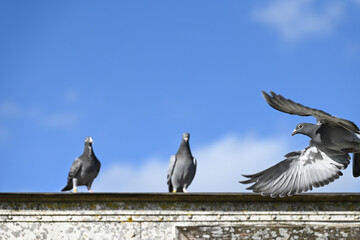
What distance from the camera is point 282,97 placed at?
35.7 ft

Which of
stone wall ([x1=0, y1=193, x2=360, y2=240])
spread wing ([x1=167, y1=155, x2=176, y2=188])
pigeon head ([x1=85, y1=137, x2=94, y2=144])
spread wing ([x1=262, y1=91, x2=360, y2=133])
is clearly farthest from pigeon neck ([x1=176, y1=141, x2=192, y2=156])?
spread wing ([x1=262, y1=91, x2=360, y2=133])

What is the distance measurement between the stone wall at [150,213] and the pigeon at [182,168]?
1.07 m

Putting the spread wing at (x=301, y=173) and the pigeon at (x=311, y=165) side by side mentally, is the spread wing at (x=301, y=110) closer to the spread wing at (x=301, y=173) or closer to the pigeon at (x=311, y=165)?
the pigeon at (x=311, y=165)

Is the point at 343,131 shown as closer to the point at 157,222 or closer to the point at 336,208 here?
the point at 336,208

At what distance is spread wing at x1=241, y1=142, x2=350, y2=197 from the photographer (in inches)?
516

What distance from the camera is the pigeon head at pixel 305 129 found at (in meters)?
12.4

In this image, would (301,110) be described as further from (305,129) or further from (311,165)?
(311,165)

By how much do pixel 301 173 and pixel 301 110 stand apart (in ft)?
7.80

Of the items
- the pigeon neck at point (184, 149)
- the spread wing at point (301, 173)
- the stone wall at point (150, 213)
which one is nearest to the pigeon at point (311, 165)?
the spread wing at point (301, 173)

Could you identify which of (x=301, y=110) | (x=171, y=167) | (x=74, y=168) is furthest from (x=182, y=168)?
(x=301, y=110)

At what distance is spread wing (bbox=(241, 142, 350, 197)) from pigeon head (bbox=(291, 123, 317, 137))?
74 cm

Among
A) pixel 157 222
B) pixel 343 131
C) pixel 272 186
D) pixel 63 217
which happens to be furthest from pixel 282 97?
pixel 63 217

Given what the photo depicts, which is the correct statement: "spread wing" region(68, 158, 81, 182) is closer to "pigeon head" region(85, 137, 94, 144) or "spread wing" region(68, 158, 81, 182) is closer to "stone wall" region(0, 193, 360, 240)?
"pigeon head" region(85, 137, 94, 144)

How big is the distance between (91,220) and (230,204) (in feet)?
7.43
